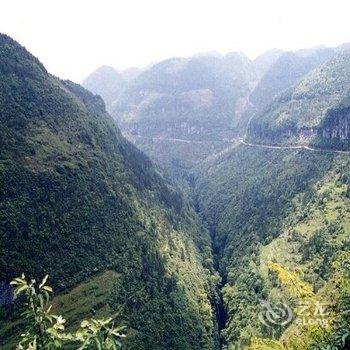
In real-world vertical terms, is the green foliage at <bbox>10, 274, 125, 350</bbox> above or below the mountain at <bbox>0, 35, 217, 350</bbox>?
above

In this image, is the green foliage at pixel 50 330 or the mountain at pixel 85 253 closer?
the green foliage at pixel 50 330

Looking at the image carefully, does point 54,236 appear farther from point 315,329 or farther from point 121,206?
point 315,329

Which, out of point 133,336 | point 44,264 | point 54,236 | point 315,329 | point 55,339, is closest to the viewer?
point 55,339

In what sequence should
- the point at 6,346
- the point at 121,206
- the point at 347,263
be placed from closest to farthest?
the point at 347,263 < the point at 6,346 < the point at 121,206

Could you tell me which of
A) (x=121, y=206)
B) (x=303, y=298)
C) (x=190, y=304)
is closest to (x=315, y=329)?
(x=303, y=298)

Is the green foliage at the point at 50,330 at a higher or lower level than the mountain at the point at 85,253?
higher

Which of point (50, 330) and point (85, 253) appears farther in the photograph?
point (85, 253)

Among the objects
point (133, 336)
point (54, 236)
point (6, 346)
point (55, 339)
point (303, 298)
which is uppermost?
point (55, 339)

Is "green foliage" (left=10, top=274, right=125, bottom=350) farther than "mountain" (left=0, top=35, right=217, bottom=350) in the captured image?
No
